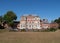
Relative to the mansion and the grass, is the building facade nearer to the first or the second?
the mansion

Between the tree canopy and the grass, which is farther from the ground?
the tree canopy

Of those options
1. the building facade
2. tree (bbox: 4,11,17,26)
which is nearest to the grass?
tree (bbox: 4,11,17,26)

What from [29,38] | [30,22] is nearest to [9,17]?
[30,22]

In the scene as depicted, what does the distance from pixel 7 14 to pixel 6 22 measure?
4.95m

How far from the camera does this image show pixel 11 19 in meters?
109

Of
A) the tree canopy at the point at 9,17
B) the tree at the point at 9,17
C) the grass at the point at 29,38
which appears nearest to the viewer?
the grass at the point at 29,38

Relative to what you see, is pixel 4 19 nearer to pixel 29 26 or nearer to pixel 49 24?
pixel 29 26

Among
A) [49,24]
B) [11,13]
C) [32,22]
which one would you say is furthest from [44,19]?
[11,13]

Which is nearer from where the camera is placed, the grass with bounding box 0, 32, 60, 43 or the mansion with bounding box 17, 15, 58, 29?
the grass with bounding box 0, 32, 60, 43

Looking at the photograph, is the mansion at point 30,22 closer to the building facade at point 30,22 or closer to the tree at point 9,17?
the building facade at point 30,22

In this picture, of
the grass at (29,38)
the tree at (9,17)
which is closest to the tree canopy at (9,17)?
the tree at (9,17)

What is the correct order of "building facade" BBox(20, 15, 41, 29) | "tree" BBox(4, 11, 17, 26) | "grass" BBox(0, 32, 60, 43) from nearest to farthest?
"grass" BBox(0, 32, 60, 43), "tree" BBox(4, 11, 17, 26), "building facade" BBox(20, 15, 41, 29)

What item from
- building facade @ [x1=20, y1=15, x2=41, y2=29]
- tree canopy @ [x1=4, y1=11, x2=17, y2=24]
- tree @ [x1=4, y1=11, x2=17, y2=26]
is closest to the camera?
tree @ [x1=4, y1=11, x2=17, y2=26]

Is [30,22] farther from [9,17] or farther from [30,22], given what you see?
[9,17]
